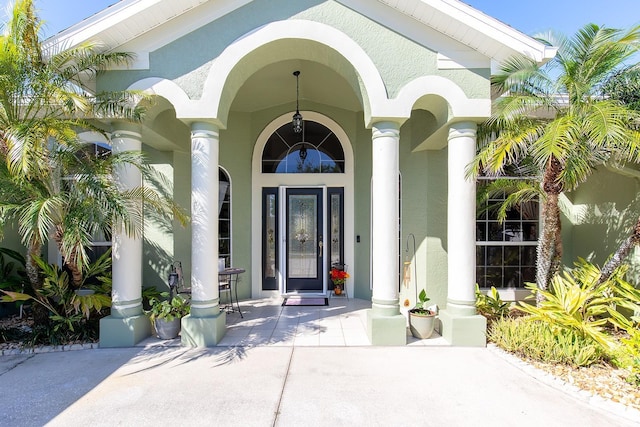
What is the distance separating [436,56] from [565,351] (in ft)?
15.1

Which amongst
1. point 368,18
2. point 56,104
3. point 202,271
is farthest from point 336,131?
point 56,104

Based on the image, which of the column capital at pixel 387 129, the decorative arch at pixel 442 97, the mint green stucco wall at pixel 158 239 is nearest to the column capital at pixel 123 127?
the mint green stucco wall at pixel 158 239

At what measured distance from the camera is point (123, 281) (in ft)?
16.7

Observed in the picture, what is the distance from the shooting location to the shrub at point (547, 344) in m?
4.18

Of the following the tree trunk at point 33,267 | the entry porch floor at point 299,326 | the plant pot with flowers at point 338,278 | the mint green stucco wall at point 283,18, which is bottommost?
the entry porch floor at point 299,326

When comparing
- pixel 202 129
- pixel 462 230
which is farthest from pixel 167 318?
pixel 462 230

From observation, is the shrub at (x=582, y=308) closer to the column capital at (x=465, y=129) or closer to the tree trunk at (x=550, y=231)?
the tree trunk at (x=550, y=231)

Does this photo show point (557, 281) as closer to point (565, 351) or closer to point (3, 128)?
point (565, 351)

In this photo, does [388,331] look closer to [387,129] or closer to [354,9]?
[387,129]

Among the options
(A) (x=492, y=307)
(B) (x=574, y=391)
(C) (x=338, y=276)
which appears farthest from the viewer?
(C) (x=338, y=276)

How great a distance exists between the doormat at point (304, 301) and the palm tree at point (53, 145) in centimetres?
377

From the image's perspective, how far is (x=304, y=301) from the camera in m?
7.47

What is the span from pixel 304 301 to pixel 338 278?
99cm

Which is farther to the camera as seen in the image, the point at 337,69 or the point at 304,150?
the point at 304,150
